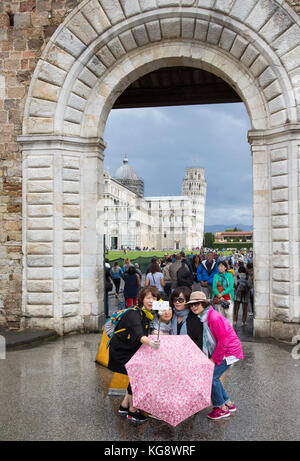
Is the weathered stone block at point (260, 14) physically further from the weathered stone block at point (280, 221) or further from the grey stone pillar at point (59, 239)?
the grey stone pillar at point (59, 239)

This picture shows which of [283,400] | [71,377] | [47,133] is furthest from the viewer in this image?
[47,133]

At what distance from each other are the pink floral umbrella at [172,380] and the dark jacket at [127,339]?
0.21m

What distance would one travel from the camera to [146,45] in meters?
9.30

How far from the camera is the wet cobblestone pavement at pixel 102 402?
428cm

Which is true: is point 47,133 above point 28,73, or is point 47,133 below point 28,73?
below

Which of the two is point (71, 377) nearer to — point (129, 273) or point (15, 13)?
point (129, 273)

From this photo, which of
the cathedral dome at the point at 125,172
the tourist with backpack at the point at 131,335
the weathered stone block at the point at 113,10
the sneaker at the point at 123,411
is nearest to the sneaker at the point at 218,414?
the tourist with backpack at the point at 131,335

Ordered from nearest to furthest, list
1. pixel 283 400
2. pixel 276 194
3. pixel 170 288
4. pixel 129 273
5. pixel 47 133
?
pixel 283 400 < pixel 276 194 < pixel 47 133 < pixel 129 273 < pixel 170 288

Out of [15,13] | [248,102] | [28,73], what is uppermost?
[15,13]

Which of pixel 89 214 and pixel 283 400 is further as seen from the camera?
pixel 89 214

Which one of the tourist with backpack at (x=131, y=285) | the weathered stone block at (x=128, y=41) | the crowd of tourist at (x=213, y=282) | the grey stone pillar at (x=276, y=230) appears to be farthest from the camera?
the tourist with backpack at (x=131, y=285)

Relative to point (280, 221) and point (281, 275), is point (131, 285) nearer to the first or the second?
point (281, 275)

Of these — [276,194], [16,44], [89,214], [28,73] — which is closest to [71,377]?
[89,214]

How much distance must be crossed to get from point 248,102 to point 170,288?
569 cm
